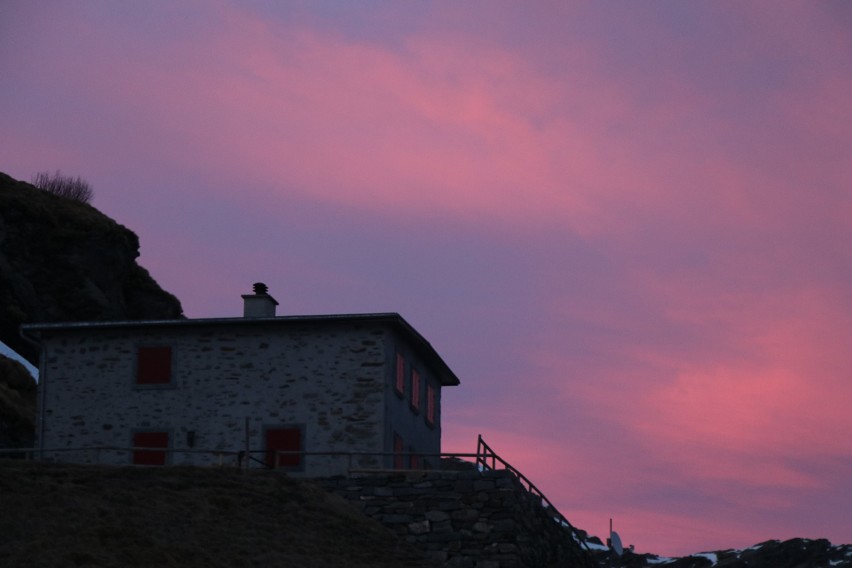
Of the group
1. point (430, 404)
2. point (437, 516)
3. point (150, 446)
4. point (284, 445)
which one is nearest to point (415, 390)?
point (430, 404)

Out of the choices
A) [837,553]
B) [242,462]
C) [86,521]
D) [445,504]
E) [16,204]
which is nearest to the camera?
[86,521]

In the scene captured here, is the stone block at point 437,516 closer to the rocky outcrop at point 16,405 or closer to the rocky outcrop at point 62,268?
the rocky outcrop at point 16,405

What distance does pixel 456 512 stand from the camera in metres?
39.3

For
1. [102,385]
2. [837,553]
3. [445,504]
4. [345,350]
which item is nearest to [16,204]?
[102,385]

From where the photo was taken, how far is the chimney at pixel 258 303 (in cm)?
4559

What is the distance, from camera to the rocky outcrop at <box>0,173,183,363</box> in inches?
2665

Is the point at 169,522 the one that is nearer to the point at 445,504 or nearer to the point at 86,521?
the point at 86,521

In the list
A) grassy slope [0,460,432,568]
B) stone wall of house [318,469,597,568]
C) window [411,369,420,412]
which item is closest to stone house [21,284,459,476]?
window [411,369,420,412]

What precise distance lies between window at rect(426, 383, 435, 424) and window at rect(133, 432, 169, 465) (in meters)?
9.85

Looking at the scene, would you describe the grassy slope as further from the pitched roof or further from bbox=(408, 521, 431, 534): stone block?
the pitched roof

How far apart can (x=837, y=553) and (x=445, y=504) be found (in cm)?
14854

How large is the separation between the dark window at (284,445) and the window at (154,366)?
392cm

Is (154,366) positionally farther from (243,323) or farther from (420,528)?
(420,528)

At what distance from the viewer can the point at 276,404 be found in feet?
143
